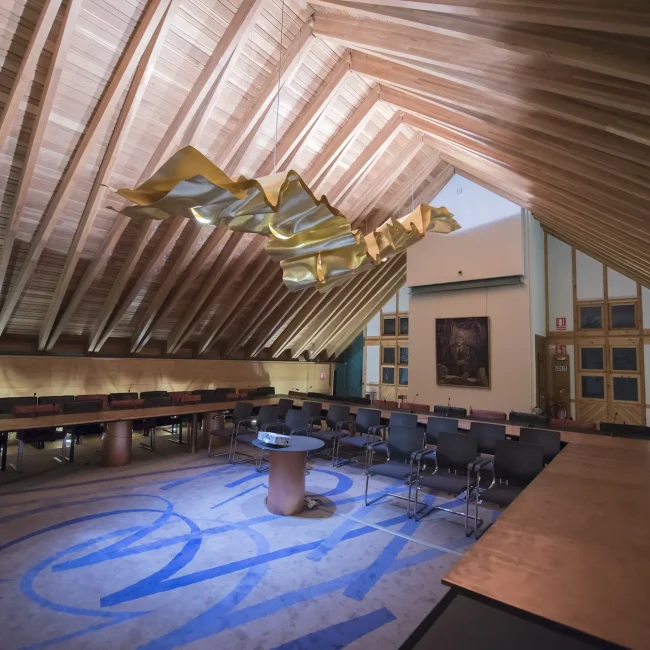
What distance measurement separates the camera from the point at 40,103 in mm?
4562

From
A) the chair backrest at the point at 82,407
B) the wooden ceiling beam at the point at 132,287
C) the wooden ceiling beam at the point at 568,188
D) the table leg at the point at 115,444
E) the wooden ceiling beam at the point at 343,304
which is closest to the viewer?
the wooden ceiling beam at the point at 568,188

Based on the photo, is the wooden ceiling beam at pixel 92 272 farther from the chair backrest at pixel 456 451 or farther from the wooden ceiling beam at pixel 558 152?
the chair backrest at pixel 456 451

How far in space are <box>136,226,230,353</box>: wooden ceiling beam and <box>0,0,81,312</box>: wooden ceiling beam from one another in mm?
Result: 2672

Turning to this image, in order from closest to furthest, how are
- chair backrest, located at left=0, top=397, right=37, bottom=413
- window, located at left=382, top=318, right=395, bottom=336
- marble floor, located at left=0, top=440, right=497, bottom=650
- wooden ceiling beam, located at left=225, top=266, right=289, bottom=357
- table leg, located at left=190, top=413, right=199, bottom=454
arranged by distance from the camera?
marble floor, located at left=0, top=440, right=497, bottom=650
chair backrest, located at left=0, top=397, right=37, bottom=413
table leg, located at left=190, top=413, right=199, bottom=454
wooden ceiling beam, located at left=225, top=266, right=289, bottom=357
window, located at left=382, top=318, right=395, bottom=336

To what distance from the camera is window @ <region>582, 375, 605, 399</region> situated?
32.7 feet

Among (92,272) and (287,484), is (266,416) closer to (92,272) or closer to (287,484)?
(287,484)

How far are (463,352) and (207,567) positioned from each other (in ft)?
25.0

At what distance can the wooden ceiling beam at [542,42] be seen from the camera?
2281 millimetres

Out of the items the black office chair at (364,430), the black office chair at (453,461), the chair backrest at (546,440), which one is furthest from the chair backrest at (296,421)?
the chair backrest at (546,440)

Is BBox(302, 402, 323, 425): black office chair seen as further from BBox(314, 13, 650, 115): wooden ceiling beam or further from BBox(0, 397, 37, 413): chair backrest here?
BBox(314, 13, 650, 115): wooden ceiling beam

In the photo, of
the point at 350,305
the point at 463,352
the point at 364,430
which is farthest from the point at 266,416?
the point at 350,305

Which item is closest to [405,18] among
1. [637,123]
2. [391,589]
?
[637,123]

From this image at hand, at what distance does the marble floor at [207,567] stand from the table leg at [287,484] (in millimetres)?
194

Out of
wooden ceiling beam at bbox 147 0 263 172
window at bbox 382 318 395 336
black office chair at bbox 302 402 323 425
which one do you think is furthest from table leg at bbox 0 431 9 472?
window at bbox 382 318 395 336
